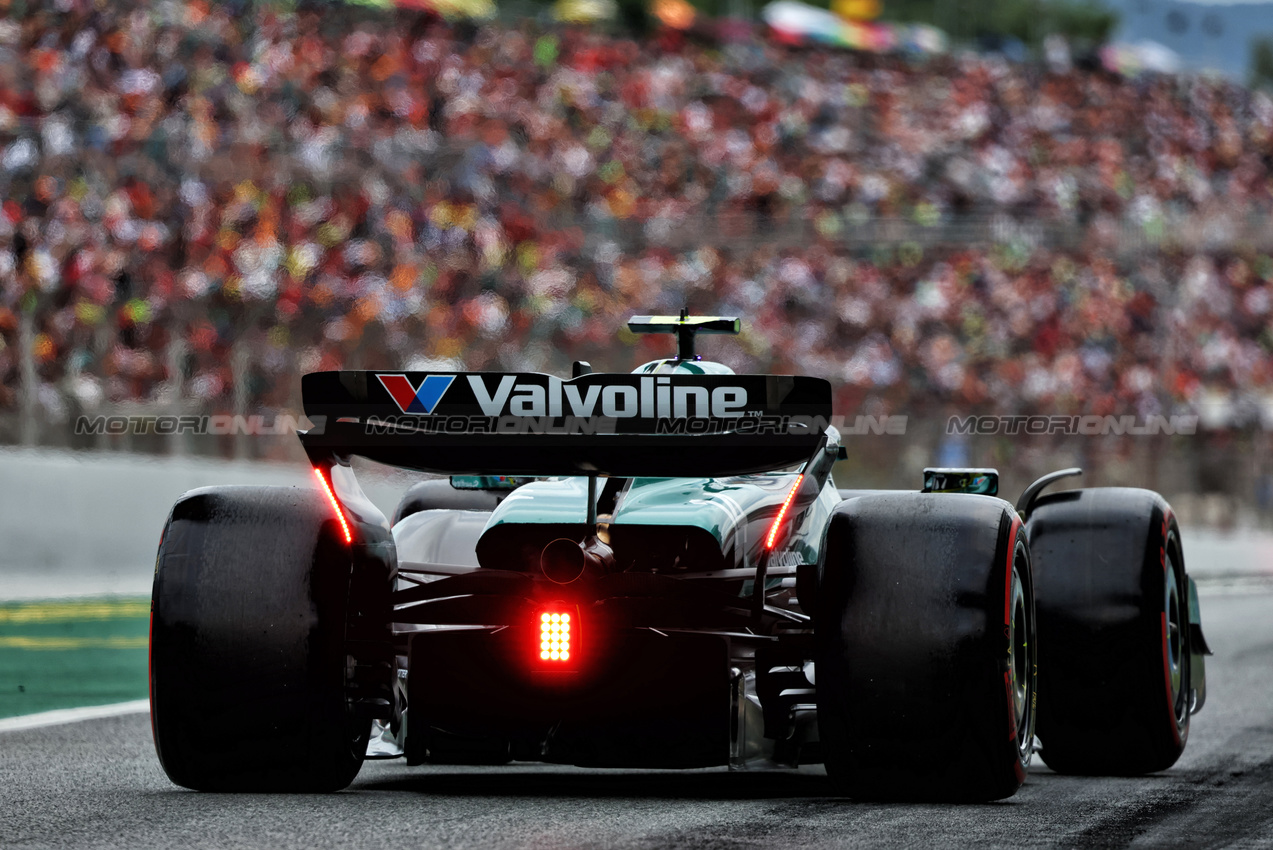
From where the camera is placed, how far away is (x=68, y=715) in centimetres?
802

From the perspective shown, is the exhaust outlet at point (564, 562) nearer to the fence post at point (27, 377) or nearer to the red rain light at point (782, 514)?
the red rain light at point (782, 514)

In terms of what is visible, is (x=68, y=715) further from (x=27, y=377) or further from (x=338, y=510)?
(x=27, y=377)

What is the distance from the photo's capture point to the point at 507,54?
127ft

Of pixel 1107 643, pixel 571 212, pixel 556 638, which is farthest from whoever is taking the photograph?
pixel 571 212

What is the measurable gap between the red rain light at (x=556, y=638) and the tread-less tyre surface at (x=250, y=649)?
1.89 ft

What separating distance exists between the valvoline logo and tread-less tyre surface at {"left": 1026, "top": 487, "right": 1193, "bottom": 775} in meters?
2.20

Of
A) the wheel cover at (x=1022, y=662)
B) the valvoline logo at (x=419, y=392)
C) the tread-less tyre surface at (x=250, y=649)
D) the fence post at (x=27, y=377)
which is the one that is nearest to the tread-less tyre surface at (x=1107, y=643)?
the wheel cover at (x=1022, y=662)

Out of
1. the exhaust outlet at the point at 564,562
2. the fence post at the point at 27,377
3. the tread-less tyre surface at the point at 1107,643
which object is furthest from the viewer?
the fence post at the point at 27,377

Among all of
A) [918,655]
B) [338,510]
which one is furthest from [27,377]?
[918,655]

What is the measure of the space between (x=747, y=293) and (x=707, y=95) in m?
9.88

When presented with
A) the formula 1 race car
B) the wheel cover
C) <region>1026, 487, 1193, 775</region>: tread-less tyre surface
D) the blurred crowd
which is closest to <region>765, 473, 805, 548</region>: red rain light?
the formula 1 race car

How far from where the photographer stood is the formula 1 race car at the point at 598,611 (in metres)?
5.16

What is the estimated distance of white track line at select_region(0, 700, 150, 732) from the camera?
7.61 meters

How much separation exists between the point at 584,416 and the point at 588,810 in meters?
1.04
